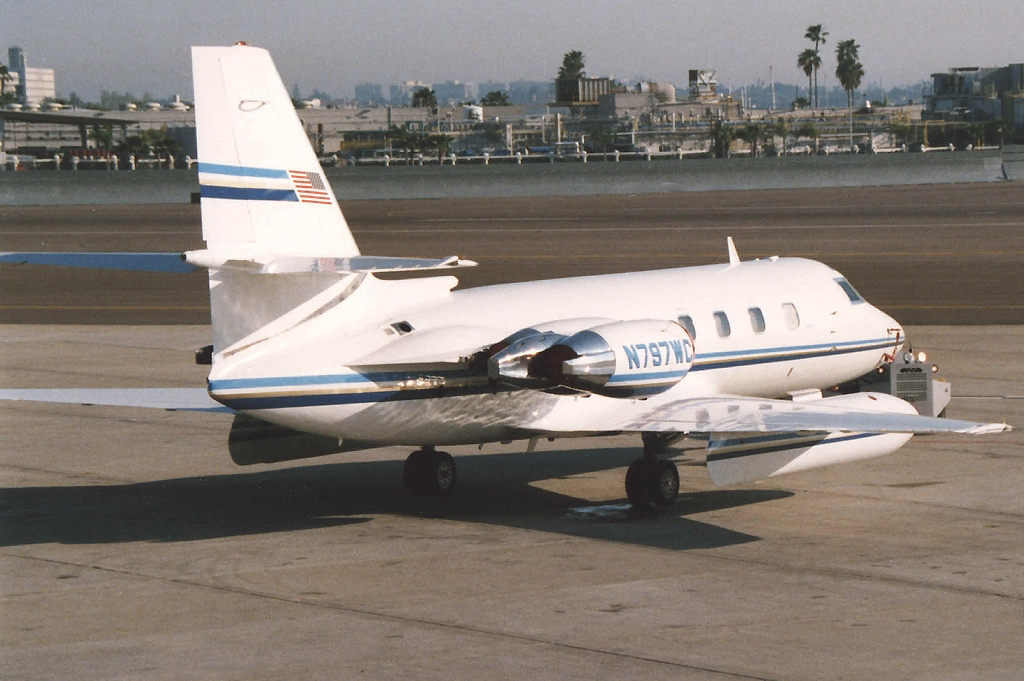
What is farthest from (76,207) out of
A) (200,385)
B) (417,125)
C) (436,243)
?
(417,125)

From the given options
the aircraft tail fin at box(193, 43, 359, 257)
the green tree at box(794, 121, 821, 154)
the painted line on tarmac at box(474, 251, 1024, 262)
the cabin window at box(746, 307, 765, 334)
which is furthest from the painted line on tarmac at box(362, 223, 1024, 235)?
the green tree at box(794, 121, 821, 154)

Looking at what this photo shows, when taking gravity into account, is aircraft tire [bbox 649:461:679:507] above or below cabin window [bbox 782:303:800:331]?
below

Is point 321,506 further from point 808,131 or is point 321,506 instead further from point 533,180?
point 808,131

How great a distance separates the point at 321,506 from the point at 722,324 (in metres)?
5.93

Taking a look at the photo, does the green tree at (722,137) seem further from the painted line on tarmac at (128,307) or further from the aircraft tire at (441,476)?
the aircraft tire at (441,476)

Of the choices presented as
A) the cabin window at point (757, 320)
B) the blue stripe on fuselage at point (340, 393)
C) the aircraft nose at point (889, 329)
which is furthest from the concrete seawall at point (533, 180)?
the blue stripe on fuselage at point (340, 393)

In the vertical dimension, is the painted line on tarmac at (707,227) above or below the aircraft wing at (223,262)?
below

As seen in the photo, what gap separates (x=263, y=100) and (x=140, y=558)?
527 cm

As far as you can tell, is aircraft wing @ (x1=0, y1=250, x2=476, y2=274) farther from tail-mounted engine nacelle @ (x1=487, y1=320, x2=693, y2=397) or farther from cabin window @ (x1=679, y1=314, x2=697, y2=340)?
cabin window @ (x1=679, y1=314, x2=697, y2=340)

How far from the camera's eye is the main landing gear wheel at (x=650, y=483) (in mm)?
17953

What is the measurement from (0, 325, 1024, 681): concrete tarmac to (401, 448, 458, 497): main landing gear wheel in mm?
315

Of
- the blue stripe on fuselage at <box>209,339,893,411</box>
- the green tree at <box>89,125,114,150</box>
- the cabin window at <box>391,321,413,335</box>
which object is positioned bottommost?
the blue stripe on fuselage at <box>209,339,893,411</box>

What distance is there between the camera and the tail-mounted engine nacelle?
16.4 meters

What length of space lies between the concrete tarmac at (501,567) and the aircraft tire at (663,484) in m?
0.33
